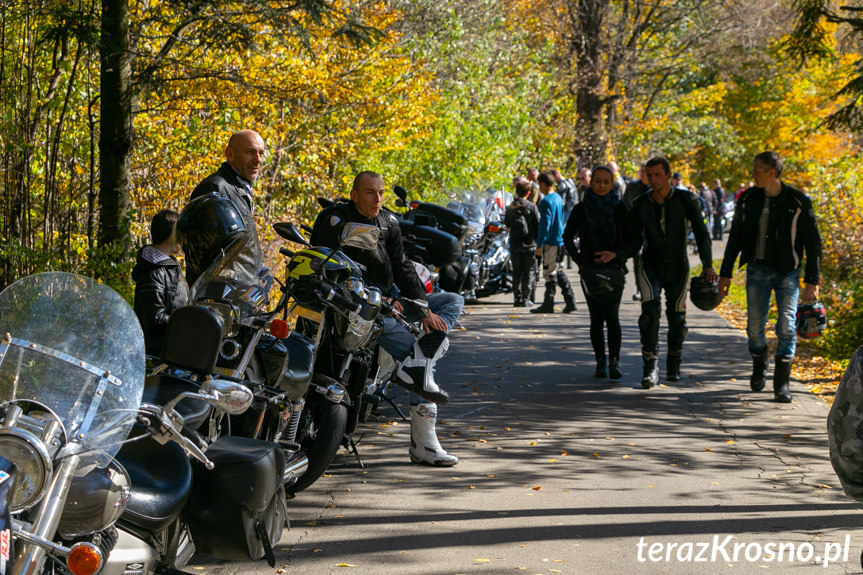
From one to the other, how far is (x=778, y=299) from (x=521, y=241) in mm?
7234

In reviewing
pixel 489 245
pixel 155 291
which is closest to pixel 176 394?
pixel 155 291

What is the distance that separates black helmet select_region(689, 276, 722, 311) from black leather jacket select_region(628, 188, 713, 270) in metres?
0.17

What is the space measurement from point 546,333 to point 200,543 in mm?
9874

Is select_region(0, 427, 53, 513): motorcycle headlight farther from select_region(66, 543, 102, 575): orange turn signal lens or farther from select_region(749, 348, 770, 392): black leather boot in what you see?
select_region(749, 348, 770, 392): black leather boot

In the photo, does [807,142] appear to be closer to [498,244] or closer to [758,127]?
[758,127]

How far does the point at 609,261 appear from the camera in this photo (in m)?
10.0

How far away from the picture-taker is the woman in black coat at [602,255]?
10.1 m

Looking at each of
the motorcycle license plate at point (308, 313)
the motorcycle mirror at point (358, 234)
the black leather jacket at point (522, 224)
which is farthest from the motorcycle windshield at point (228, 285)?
the black leather jacket at point (522, 224)

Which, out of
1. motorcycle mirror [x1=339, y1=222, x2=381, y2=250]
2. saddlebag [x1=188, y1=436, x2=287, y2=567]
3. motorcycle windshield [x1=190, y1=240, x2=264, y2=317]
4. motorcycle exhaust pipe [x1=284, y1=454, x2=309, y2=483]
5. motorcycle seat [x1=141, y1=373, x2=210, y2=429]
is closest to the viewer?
saddlebag [x1=188, y1=436, x2=287, y2=567]

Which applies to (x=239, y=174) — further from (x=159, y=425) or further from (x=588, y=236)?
(x=588, y=236)

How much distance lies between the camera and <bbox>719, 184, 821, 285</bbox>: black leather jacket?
905cm

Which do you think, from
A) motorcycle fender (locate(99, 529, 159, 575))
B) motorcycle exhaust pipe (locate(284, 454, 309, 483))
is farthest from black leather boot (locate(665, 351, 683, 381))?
motorcycle fender (locate(99, 529, 159, 575))

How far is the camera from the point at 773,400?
9383mm

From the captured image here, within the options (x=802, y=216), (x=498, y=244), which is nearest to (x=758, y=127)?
(x=498, y=244)
